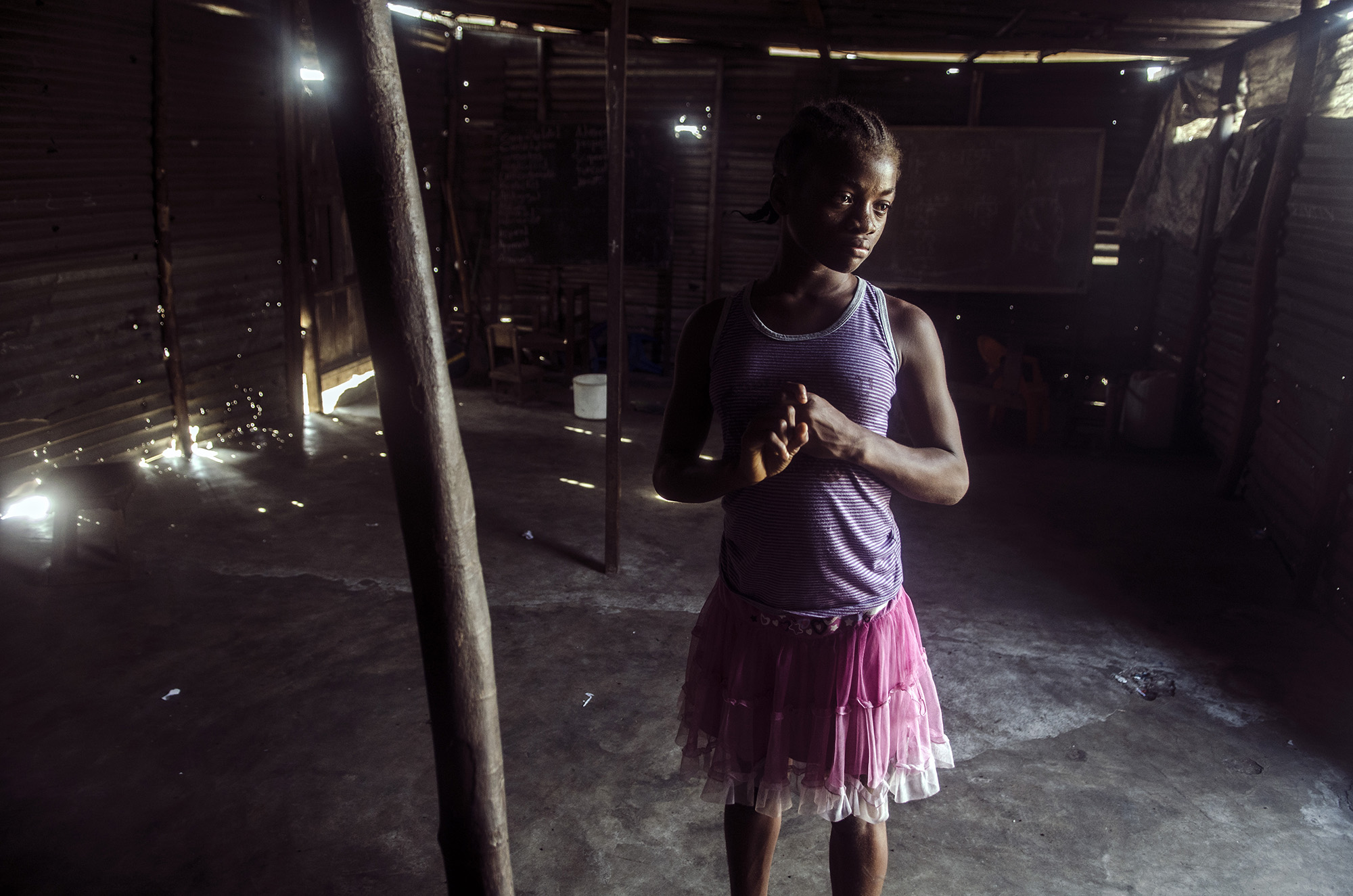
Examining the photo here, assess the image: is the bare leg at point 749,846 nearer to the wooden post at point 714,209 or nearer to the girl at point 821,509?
the girl at point 821,509

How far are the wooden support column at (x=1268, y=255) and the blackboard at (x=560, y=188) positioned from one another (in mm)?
5350

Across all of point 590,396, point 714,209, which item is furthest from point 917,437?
point 714,209

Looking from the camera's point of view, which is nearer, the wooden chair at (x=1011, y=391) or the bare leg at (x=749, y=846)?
the bare leg at (x=749, y=846)

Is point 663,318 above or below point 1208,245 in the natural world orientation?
below

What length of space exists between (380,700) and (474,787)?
252 centimetres

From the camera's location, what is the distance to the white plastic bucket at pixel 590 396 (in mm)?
8648

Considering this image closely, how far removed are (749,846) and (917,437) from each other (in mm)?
1057

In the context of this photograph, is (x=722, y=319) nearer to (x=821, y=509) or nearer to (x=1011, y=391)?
(x=821, y=509)

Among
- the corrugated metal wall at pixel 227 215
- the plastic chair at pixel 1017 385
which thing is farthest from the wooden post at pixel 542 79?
the plastic chair at pixel 1017 385

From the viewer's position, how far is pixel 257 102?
300 inches

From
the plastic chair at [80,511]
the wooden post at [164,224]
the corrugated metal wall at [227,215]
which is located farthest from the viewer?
the corrugated metal wall at [227,215]

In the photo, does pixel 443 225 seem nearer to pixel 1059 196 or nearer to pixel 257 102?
pixel 257 102

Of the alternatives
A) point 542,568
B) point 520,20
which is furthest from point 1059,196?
point 542,568

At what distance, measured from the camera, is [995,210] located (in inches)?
351
